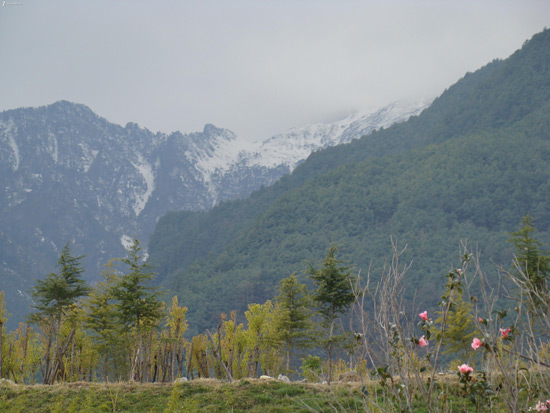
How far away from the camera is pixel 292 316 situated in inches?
862

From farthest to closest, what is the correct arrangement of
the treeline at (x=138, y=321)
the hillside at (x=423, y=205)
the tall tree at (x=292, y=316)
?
the hillside at (x=423, y=205) → the tall tree at (x=292, y=316) → the treeline at (x=138, y=321)

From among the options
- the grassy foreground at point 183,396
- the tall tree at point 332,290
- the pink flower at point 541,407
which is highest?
the pink flower at point 541,407

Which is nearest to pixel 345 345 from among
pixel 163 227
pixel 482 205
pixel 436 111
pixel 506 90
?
pixel 482 205

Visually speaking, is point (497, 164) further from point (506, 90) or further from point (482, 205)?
point (506, 90)

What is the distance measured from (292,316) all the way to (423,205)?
7789 cm

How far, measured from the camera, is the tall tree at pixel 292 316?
21.7m

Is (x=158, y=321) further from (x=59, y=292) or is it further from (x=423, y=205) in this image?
(x=423, y=205)

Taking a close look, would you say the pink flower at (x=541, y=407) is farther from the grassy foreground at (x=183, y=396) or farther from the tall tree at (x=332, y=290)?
the tall tree at (x=332, y=290)

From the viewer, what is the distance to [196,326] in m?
70.3

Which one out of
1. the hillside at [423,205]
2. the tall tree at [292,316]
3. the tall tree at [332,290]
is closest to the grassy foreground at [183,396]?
the tall tree at [332,290]

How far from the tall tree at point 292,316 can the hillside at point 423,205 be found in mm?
45031

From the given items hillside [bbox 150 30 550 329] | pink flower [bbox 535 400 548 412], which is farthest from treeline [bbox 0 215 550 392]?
hillside [bbox 150 30 550 329]

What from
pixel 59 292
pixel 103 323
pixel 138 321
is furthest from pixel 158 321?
pixel 59 292

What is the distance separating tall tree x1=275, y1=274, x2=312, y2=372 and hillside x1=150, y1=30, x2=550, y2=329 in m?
Result: 45.0
